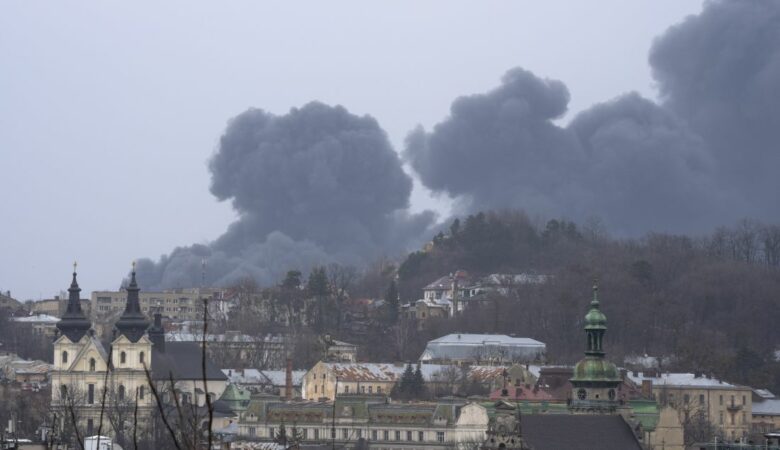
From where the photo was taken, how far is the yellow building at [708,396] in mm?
92125

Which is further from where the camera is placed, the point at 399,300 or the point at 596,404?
the point at 399,300

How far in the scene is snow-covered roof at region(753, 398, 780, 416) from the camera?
9419cm

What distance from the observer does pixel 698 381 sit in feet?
315

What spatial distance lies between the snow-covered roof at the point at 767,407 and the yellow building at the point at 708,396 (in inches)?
17.7

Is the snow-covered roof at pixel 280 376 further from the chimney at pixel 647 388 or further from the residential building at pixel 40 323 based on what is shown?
the residential building at pixel 40 323

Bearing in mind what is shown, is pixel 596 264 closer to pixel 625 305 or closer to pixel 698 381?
pixel 625 305

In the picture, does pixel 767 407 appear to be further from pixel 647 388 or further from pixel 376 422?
pixel 376 422

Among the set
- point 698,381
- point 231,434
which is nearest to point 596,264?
point 698,381

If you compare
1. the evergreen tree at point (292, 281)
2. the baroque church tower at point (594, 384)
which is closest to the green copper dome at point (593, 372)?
the baroque church tower at point (594, 384)

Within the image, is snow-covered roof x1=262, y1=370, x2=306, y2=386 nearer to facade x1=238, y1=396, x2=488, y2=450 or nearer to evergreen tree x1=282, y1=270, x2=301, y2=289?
facade x1=238, y1=396, x2=488, y2=450

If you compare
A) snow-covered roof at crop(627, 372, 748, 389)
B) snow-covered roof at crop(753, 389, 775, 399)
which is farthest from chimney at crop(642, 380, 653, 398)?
snow-covered roof at crop(753, 389, 775, 399)

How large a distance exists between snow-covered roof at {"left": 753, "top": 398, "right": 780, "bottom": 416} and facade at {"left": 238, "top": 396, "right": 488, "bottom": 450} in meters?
20.0

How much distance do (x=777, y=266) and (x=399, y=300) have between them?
25.8 meters

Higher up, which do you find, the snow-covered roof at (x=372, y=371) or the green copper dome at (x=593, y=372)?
the snow-covered roof at (x=372, y=371)
